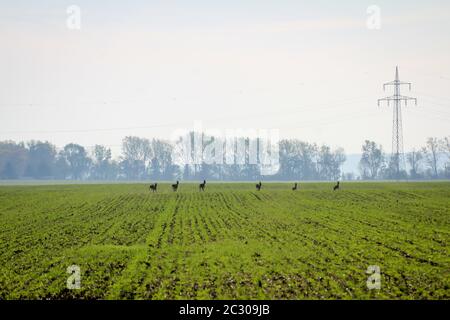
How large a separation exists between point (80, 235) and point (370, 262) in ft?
66.3

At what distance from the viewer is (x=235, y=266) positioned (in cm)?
2480

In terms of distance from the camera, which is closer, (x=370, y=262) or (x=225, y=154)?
(x=370, y=262)

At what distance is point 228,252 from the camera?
28609mm

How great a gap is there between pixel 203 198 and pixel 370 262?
157 ft

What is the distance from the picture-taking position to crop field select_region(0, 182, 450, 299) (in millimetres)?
20172

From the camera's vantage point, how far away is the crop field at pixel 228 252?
794 inches

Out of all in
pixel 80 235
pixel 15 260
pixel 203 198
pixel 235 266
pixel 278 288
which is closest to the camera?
pixel 278 288

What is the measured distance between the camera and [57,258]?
2731 cm
